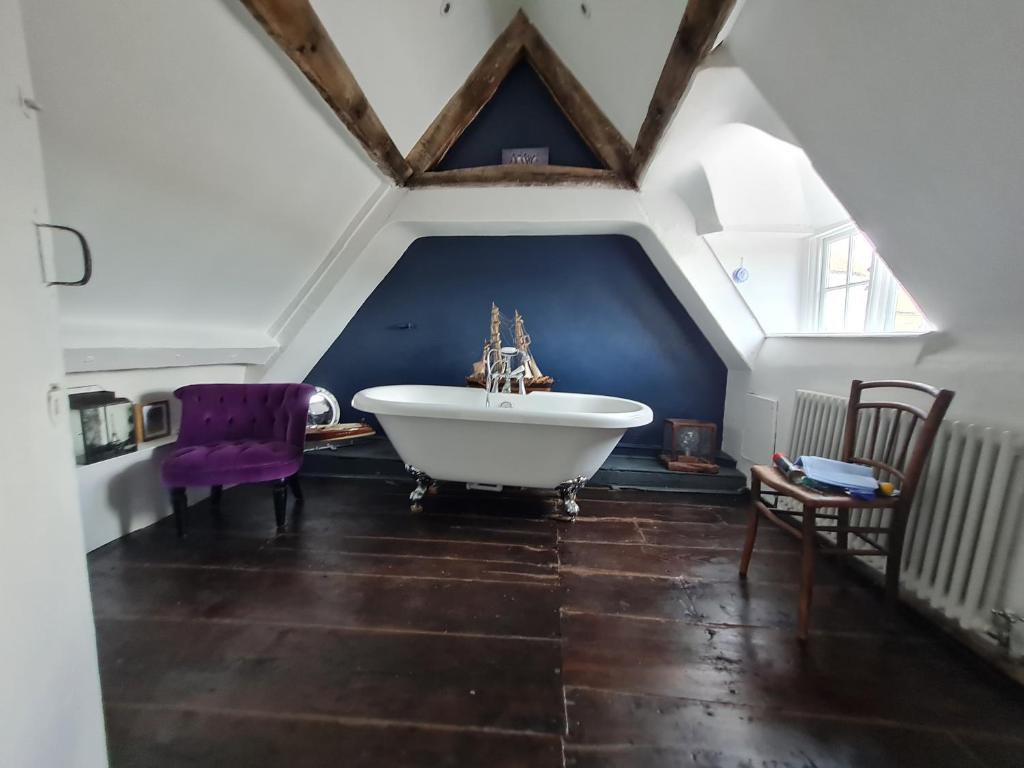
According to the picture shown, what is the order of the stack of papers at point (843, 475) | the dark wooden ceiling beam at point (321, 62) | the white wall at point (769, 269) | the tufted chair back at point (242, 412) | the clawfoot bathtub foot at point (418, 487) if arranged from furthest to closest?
the white wall at point (769, 269) < the clawfoot bathtub foot at point (418, 487) < the tufted chair back at point (242, 412) < the stack of papers at point (843, 475) < the dark wooden ceiling beam at point (321, 62)

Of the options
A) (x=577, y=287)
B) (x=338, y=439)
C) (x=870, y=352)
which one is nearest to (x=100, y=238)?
(x=338, y=439)

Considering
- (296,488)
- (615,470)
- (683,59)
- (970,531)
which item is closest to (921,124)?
(683,59)

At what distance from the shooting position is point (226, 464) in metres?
1.88

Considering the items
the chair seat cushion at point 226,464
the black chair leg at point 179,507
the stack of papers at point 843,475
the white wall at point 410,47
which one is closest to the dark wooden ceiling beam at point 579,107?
the white wall at point 410,47

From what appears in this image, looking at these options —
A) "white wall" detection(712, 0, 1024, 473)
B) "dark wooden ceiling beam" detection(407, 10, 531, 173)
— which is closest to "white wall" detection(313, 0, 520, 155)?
"dark wooden ceiling beam" detection(407, 10, 531, 173)

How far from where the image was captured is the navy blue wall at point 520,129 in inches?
103

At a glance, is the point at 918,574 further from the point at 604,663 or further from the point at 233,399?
the point at 233,399

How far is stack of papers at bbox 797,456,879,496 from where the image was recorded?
132 cm

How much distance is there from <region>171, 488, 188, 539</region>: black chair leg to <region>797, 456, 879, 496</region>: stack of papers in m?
2.71

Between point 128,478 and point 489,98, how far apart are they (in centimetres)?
303

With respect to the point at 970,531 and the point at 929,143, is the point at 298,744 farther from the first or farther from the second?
the point at 929,143

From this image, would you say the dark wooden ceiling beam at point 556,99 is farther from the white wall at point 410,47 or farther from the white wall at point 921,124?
the white wall at point 921,124

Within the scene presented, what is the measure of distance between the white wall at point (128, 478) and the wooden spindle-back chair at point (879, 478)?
9.22ft

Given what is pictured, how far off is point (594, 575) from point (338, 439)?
6.53 ft
